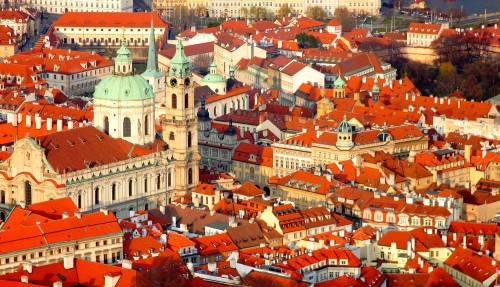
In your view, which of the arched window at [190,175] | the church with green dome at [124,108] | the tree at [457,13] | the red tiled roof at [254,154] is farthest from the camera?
the tree at [457,13]

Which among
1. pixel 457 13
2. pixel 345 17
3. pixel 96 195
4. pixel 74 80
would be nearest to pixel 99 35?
pixel 345 17

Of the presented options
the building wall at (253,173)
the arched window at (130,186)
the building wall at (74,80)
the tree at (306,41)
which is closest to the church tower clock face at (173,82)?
the arched window at (130,186)

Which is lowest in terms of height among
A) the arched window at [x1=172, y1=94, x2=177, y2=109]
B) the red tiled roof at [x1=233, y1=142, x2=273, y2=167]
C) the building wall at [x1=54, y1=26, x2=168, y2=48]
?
the building wall at [x1=54, y1=26, x2=168, y2=48]

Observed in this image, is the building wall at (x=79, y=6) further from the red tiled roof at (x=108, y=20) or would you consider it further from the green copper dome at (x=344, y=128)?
the green copper dome at (x=344, y=128)

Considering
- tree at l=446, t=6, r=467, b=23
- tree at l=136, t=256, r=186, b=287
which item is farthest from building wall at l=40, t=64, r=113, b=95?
tree at l=136, t=256, r=186, b=287

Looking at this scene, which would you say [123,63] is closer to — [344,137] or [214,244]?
[344,137]

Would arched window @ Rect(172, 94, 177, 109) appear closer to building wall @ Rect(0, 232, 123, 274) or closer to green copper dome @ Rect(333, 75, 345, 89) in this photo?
building wall @ Rect(0, 232, 123, 274)
